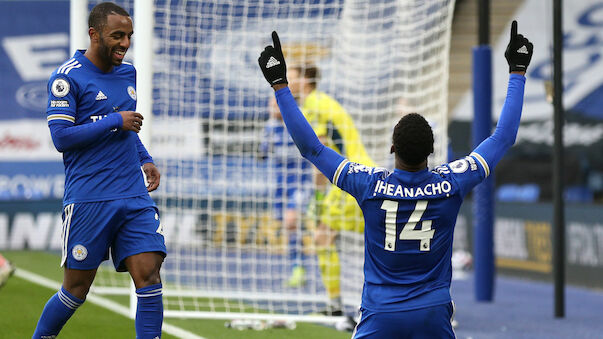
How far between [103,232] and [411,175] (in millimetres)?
1772

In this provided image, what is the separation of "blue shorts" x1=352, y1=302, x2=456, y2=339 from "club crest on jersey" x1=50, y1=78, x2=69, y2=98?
1.95 meters

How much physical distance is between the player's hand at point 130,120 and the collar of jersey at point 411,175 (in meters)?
1.53

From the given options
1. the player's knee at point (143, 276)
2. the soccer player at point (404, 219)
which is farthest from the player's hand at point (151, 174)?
the soccer player at point (404, 219)

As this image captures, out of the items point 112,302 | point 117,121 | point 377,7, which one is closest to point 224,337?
point 112,302

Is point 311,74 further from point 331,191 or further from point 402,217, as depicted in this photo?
point 402,217

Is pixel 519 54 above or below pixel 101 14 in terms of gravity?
below

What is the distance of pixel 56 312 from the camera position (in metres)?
4.91

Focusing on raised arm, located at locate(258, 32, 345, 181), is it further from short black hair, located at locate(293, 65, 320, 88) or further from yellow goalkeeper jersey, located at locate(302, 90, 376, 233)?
short black hair, located at locate(293, 65, 320, 88)

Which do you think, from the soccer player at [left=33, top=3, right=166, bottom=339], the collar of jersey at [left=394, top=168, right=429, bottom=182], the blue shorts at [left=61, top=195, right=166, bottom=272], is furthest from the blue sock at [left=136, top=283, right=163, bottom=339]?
the collar of jersey at [left=394, top=168, right=429, bottom=182]

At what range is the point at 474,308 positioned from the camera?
29.9 feet

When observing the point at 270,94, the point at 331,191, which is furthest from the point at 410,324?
the point at 270,94

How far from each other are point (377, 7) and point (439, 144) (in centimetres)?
140

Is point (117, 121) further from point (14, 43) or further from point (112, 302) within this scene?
point (14, 43)

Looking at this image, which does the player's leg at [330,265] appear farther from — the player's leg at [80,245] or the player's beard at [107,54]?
the player's beard at [107,54]
